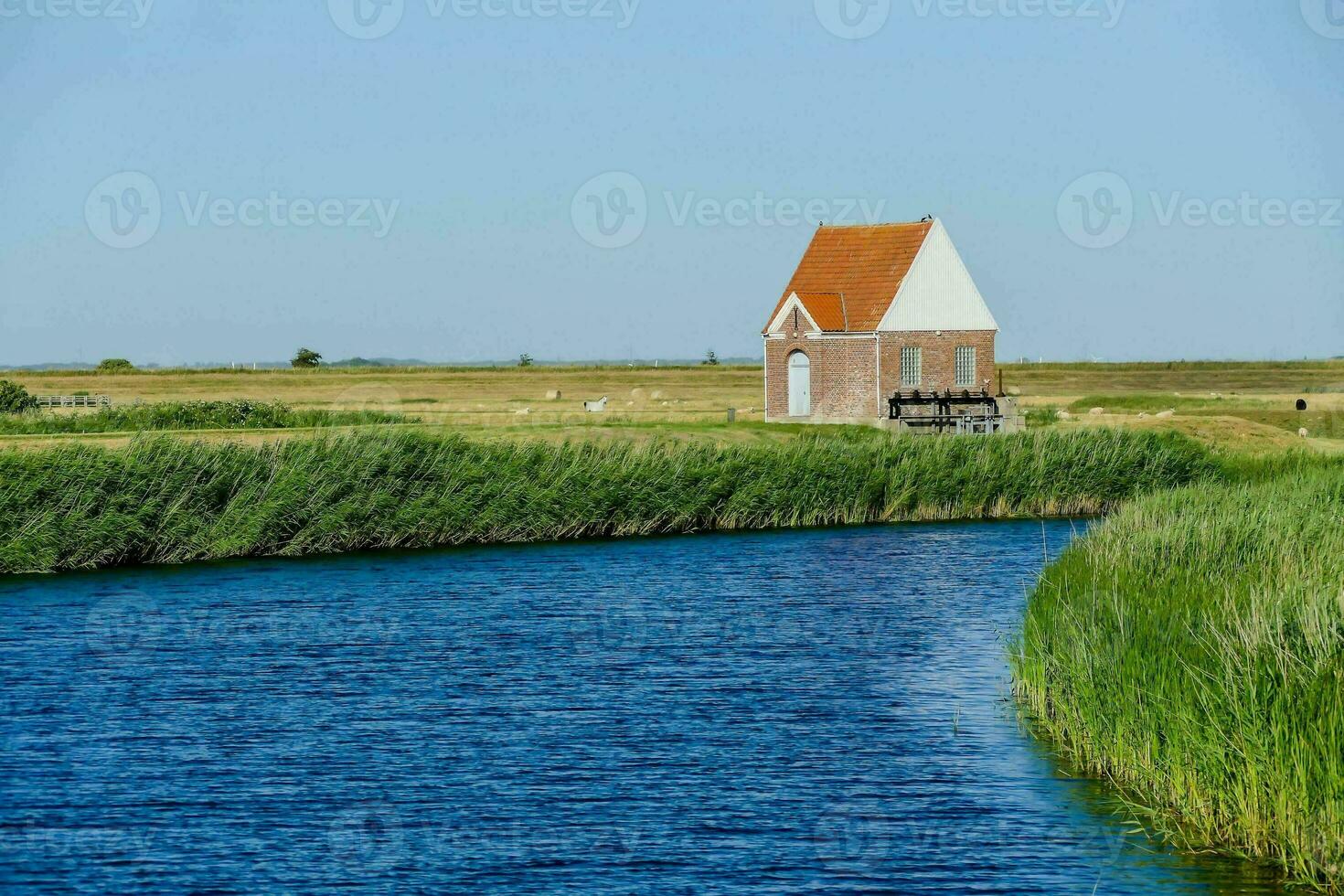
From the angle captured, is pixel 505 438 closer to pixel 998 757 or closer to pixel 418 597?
pixel 418 597

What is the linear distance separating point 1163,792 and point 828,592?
1699 centimetres

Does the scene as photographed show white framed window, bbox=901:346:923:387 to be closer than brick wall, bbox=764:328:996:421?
No

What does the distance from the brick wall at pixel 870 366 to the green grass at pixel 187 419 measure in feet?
56.2

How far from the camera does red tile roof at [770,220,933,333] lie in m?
65.4

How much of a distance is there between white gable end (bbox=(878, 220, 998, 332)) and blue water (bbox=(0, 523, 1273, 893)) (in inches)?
1268

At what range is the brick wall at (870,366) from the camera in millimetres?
64750

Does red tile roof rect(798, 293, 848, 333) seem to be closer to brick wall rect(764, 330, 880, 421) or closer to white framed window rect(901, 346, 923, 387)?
brick wall rect(764, 330, 880, 421)

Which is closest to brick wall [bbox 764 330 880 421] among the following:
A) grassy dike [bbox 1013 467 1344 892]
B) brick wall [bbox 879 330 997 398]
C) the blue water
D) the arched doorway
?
the arched doorway

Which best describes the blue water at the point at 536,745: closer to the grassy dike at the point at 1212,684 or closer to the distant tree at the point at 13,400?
the grassy dike at the point at 1212,684

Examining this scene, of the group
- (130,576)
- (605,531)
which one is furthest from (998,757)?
(605,531)

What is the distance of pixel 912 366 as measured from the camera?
65.1 m

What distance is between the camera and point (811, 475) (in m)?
46.7

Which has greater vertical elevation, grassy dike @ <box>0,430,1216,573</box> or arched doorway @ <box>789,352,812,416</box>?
arched doorway @ <box>789,352,812,416</box>

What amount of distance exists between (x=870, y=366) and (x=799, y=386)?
3598mm
